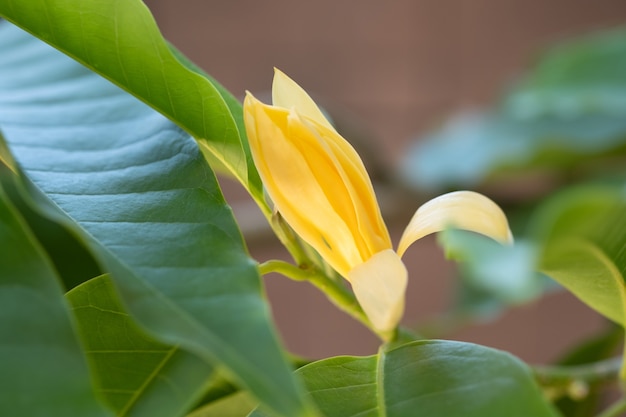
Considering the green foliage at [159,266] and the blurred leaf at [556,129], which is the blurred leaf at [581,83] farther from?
the green foliage at [159,266]

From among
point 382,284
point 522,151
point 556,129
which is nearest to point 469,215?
point 382,284

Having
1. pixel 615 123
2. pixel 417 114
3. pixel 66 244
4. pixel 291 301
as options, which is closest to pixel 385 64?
pixel 417 114

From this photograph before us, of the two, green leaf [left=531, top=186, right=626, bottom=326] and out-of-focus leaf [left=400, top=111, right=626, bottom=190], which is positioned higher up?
green leaf [left=531, top=186, right=626, bottom=326]

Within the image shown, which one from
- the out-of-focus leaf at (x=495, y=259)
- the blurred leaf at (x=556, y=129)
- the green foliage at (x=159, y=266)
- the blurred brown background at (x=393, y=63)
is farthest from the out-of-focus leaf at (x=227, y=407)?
the blurred brown background at (x=393, y=63)

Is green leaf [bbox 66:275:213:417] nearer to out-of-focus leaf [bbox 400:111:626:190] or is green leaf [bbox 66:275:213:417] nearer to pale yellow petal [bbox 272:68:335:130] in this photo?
pale yellow petal [bbox 272:68:335:130]

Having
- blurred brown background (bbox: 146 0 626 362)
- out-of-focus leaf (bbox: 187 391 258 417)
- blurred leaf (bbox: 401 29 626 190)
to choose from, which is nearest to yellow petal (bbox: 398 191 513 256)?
out-of-focus leaf (bbox: 187 391 258 417)

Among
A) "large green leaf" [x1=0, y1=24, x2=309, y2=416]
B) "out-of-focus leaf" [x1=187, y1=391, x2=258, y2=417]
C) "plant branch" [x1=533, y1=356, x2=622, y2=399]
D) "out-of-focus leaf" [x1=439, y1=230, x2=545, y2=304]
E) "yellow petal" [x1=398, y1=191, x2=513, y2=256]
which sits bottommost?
"plant branch" [x1=533, y1=356, x2=622, y2=399]

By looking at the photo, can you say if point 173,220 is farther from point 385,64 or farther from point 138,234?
point 385,64
